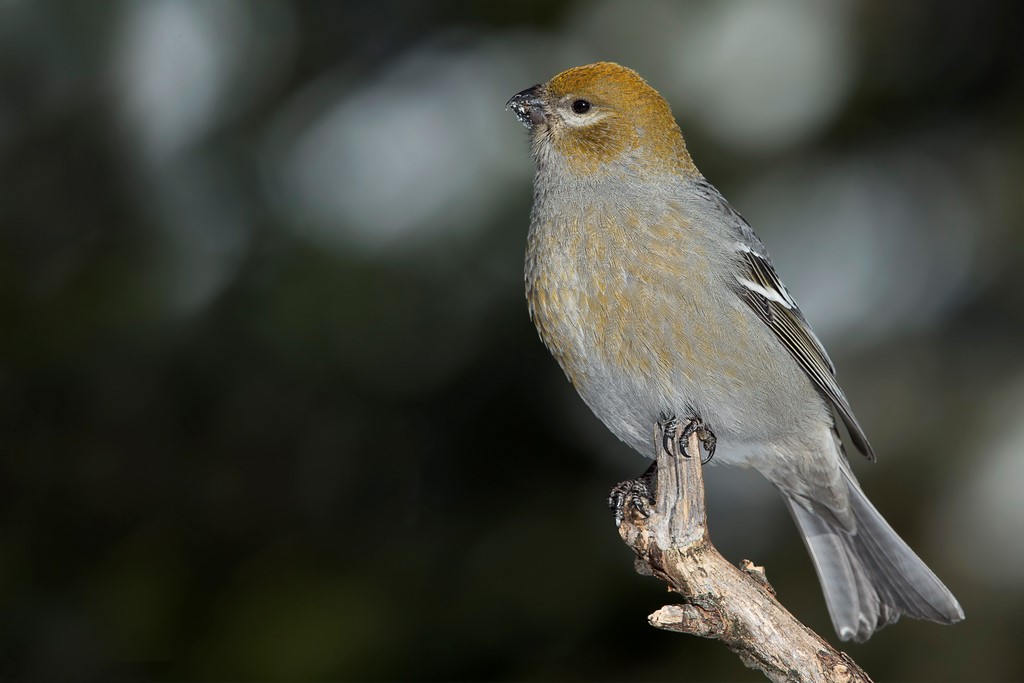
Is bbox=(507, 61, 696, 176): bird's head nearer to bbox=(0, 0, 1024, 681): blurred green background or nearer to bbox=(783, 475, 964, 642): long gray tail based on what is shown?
bbox=(0, 0, 1024, 681): blurred green background

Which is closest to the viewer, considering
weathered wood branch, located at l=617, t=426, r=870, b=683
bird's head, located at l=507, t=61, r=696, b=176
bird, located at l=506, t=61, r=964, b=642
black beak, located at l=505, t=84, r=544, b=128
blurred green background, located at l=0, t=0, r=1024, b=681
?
weathered wood branch, located at l=617, t=426, r=870, b=683

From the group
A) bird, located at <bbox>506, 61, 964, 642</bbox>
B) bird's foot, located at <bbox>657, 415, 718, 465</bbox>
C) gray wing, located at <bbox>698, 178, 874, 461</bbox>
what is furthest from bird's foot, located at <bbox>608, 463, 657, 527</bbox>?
gray wing, located at <bbox>698, 178, 874, 461</bbox>

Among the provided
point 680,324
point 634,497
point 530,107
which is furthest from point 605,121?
point 634,497

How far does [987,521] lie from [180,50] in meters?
4.97

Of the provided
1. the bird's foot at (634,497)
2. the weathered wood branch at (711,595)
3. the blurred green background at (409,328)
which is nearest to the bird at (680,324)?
the bird's foot at (634,497)

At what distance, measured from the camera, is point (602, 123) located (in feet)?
13.9

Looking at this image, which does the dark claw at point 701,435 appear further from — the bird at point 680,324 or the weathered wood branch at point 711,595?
the weathered wood branch at point 711,595

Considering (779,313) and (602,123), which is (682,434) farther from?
(602,123)

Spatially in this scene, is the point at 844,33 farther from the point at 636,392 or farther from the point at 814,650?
the point at 814,650

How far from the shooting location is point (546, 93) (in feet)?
14.1

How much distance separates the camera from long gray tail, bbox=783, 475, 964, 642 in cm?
409

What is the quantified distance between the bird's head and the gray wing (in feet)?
0.90

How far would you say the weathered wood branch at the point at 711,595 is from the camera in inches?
123

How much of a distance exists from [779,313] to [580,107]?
45.0 inches
